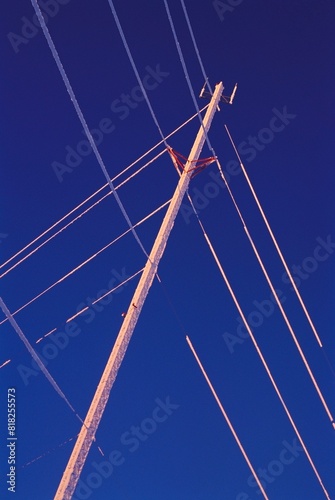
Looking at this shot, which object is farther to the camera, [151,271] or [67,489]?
[151,271]

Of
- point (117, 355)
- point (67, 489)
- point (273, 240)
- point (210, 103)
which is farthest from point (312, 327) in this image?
point (67, 489)

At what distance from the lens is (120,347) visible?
5.24 meters

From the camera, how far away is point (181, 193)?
237 inches

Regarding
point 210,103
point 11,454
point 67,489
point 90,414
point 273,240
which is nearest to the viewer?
point 67,489

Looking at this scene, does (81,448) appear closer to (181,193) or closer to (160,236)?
(160,236)

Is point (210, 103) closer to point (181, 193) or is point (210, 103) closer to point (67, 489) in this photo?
point (181, 193)

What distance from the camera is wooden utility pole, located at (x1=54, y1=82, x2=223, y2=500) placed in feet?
15.4

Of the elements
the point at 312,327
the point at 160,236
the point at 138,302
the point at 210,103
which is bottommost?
the point at 312,327

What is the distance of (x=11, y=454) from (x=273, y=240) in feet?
17.9

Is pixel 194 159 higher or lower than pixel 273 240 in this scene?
higher

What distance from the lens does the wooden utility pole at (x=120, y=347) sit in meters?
4.70

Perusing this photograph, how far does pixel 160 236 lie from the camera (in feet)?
19.0

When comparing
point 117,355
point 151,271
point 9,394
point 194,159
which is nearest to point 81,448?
point 117,355

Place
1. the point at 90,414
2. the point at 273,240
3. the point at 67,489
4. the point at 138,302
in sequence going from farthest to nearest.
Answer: the point at 273,240 → the point at 138,302 → the point at 90,414 → the point at 67,489
